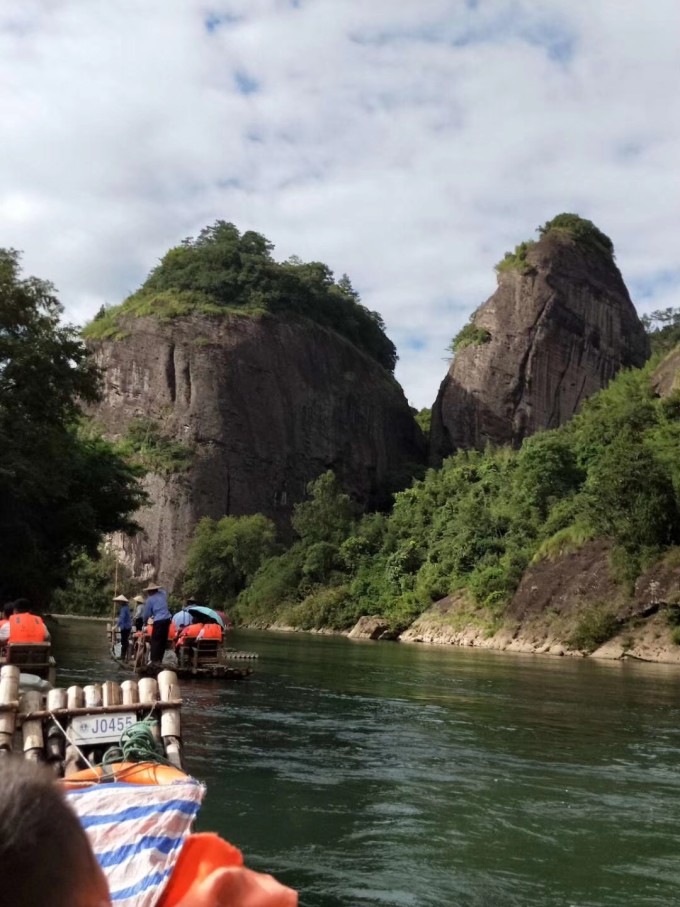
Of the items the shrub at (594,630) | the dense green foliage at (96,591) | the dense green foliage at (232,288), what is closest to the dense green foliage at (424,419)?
the dense green foliage at (232,288)

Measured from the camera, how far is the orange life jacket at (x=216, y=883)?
2.93 metres

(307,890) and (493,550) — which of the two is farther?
(493,550)

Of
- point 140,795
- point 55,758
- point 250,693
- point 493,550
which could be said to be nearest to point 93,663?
point 250,693

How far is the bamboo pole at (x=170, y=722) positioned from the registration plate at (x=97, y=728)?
1.00ft

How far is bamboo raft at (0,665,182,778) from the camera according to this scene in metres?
7.36

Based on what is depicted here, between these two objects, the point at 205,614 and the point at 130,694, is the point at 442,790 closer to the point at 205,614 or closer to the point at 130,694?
the point at 130,694

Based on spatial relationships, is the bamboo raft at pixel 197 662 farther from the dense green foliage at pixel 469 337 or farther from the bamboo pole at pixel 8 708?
the dense green foliage at pixel 469 337

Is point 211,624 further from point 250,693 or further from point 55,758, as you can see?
point 55,758

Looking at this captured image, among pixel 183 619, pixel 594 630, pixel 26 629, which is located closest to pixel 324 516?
pixel 594 630

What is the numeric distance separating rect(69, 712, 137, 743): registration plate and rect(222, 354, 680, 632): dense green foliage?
28.9 meters

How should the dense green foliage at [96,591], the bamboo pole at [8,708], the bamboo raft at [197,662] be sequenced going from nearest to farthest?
1. the bamboo pole at [8,708]
2. the bamboo raft at [197,662]
3. the dense green foliage at [96,591]

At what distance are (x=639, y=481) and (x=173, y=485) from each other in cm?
4379

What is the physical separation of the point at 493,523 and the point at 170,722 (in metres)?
42.6

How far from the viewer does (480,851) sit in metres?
7.35
